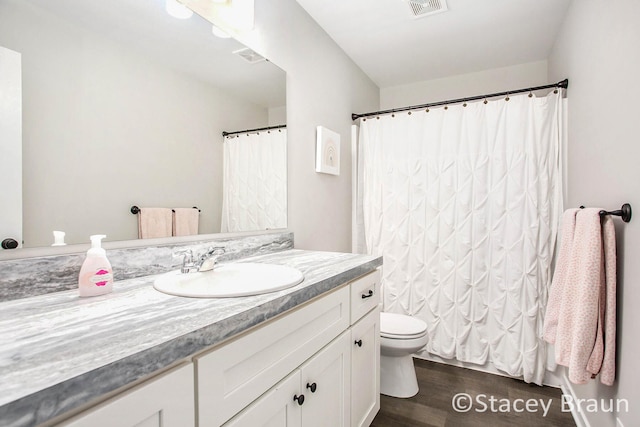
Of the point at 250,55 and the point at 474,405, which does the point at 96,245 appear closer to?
the point at 250,55

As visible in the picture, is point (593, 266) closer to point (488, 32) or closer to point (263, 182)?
point (263, 182)

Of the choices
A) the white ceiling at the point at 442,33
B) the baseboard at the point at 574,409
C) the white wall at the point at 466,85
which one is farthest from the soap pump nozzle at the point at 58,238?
the white wall at the point at 466,85

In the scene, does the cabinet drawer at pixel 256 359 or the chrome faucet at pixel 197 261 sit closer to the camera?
the cabinet drawer at pixel 256 359

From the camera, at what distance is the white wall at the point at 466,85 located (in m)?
2.66

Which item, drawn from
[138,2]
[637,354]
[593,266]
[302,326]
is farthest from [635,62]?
[138,2]

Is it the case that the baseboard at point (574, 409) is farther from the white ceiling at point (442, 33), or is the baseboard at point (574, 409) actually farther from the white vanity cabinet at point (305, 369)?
the white ceiling at point (442, 33)

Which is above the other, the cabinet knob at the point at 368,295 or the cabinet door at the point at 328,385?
the cabinet knob at the point at 368,295

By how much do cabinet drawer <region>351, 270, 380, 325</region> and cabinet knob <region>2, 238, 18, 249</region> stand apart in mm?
1088

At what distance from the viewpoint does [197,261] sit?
47.9 inches

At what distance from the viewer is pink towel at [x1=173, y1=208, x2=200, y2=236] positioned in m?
1.29

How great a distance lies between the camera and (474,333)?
2242 mm

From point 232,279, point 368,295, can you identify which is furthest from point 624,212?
point 232,279

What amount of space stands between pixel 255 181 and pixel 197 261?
0.59 m

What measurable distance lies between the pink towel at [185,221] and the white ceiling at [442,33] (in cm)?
147
